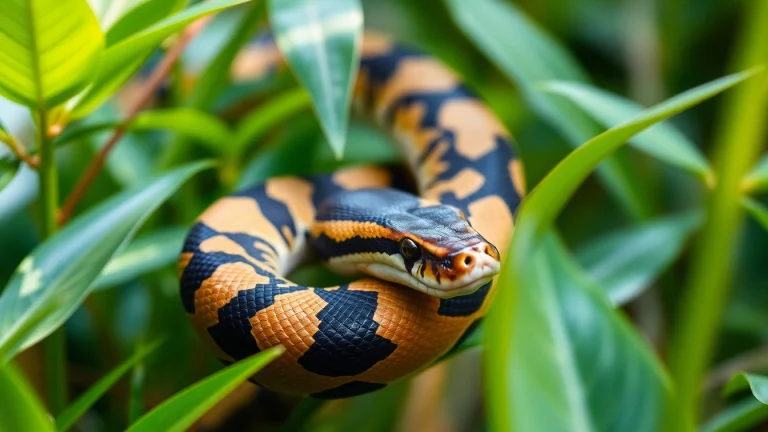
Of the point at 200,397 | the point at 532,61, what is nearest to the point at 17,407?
the point at 200,397

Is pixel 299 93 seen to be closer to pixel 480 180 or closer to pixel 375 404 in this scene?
pixel 480 180

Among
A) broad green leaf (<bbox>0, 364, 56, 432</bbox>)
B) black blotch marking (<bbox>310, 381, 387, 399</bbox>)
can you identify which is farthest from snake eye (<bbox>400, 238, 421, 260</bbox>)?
broad green leaf (<bbox>0, 364, 56, 432</bbox>)

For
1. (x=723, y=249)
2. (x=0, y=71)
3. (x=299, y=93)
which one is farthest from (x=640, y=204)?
(x=0, y=71)

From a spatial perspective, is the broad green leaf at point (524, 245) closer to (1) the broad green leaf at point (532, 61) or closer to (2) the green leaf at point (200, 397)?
(2) the green leaf at point (200, 397)

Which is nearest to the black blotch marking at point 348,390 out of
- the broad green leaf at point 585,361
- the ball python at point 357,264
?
the ball python at point 357,264

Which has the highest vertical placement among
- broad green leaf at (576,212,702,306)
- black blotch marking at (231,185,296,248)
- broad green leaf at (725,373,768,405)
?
black blotch marking at (231,185,296,248)

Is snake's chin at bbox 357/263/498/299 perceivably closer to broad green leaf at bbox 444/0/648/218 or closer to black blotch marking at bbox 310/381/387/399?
→ black blotch marking at bbox 310/381/387/399
